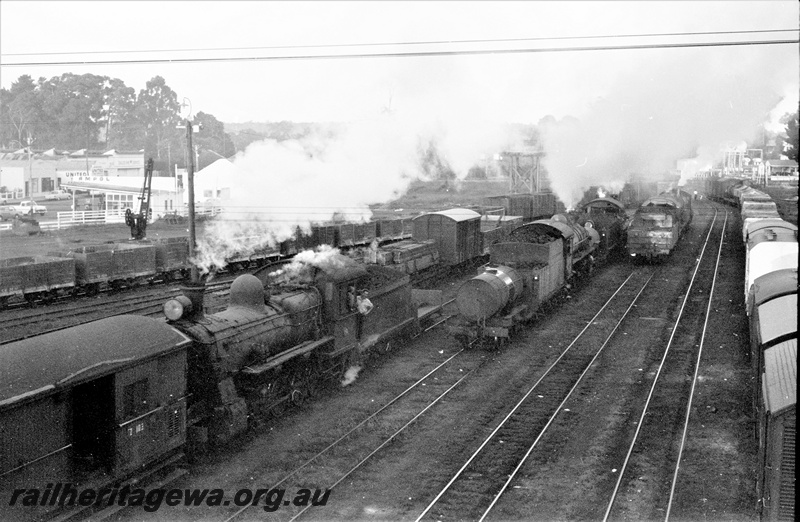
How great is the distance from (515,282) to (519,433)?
8393 millimetres

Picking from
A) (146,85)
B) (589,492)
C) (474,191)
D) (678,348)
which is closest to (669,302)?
(678,348)

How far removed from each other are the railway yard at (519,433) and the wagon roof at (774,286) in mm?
2078

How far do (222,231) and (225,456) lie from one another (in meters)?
17.4

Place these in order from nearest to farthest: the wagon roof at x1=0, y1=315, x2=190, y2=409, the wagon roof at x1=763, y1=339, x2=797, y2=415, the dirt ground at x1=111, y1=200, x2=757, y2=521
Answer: the wagon roof at x1=0, y1=315, x2=190, y2=409 < the wagon roof at x1=763, y1=339, x2=797, y2=415 < the dirt ground at x1=111, y1=200, x2=757, y2=521

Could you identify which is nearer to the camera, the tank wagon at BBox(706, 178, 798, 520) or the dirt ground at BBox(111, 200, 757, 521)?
the tank wagon at BBox(706, 178, 798, 520)

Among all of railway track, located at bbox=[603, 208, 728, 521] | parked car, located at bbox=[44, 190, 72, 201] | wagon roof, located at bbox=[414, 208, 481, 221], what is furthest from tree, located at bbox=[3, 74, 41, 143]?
railway track, located at bbox=[603, 208, 728, 521]

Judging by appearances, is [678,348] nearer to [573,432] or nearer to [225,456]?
[573,432]

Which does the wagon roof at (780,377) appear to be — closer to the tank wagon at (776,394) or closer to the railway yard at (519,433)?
the tank wagon at (776,394)

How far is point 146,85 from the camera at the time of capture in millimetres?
70938

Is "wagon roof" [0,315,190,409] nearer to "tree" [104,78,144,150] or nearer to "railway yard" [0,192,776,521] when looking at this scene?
"railway yard" [0,192,776,521]

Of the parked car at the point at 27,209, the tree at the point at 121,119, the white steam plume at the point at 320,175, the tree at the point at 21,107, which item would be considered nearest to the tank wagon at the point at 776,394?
the white steam plume at the point at 320,175

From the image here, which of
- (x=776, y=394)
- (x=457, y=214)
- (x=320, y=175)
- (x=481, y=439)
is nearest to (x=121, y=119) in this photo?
(x=457, y=214)

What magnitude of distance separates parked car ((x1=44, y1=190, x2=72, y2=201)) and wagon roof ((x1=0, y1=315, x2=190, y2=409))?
58227 millimetres

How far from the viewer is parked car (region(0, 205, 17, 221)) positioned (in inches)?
1821
